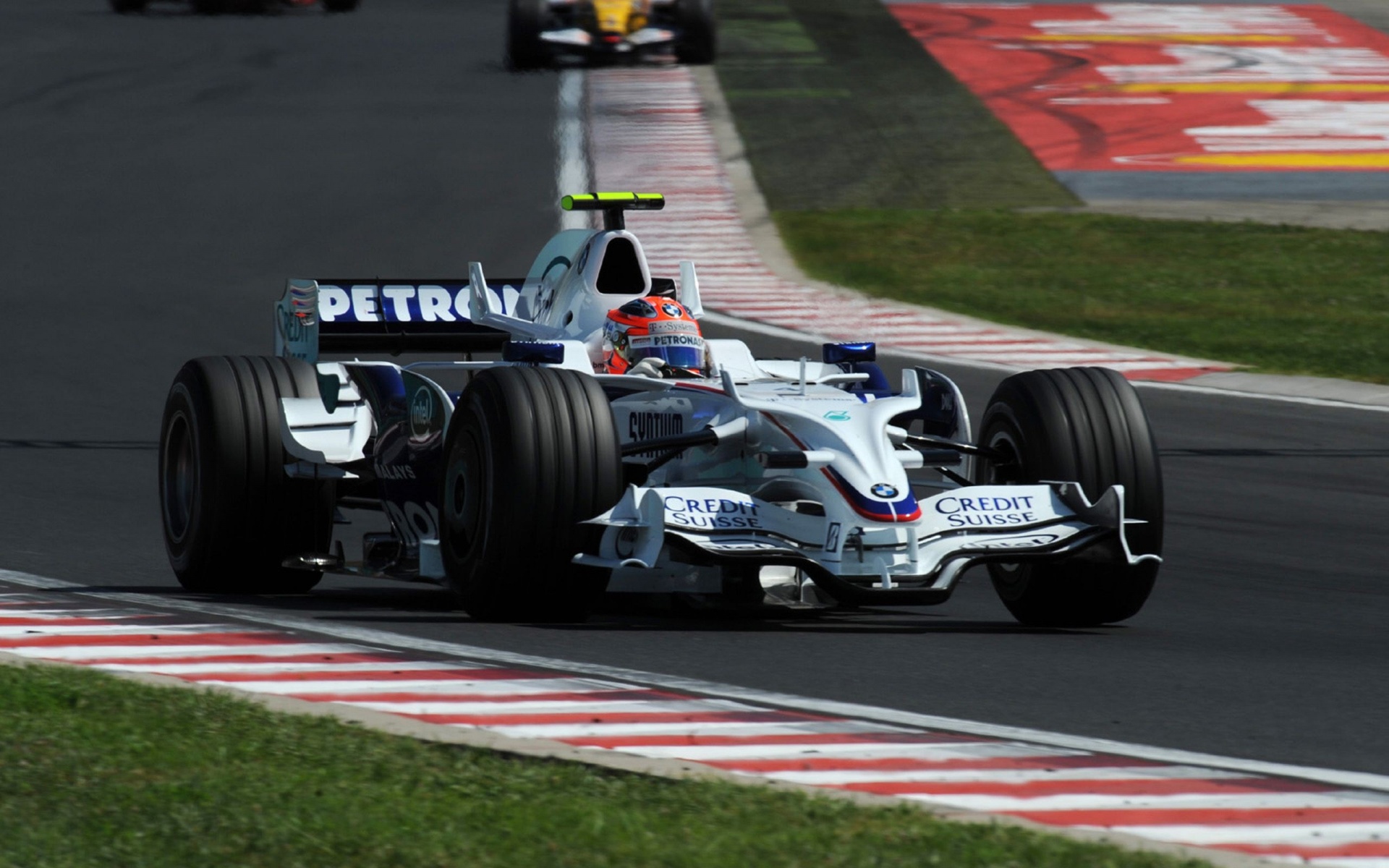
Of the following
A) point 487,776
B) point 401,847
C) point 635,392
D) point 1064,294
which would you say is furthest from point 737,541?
point 1064,294

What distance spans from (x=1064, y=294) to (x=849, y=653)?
1280 cm

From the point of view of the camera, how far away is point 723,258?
2130 centimetres

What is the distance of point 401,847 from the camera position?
509cm

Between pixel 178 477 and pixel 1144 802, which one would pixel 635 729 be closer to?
pixel 1144 802

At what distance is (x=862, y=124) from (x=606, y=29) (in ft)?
15.9

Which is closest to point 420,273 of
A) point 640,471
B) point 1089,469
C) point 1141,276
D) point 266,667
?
point 1141,276

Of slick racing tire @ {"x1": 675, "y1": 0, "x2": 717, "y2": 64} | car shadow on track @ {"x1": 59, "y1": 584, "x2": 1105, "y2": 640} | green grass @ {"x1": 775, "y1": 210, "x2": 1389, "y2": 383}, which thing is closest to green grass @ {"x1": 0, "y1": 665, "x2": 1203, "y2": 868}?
car shadow on track @ {"x1": 59, "y1": 584, "x2": 1105, "y2": 640}

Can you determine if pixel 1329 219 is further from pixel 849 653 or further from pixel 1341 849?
pixel 1341 849

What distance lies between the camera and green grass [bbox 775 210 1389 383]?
1844 centimetres

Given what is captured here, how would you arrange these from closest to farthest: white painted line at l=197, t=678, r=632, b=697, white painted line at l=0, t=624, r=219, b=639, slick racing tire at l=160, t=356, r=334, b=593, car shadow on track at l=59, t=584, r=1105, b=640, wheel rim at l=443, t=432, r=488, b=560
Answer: white painted line at l=197, t=678, r=632, b=697 < white painted line at l=0, t=624, r=219, b=639 < wheel rim at l=443, t=432, r=488, b=560 < car shadow on track at l=59, t=584, r=1105, b=640 < slick racing tire at l=160, t=356, r=334, b=593

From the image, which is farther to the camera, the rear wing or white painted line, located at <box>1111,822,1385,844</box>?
the rear wing

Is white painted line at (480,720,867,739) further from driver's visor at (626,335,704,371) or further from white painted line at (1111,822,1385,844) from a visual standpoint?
driver's visor at (626,335,704,371)

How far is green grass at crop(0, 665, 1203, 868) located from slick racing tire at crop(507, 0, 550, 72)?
25985 mm

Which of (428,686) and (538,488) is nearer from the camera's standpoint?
(428,686)
